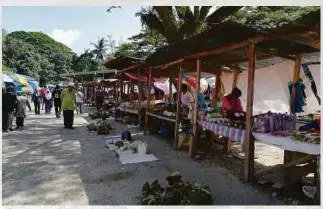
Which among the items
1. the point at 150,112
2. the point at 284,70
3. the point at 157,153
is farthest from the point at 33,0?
the point at 150,112

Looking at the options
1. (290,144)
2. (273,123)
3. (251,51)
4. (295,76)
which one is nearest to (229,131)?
(273,123)

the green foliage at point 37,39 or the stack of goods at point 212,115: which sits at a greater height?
the green foliage at point 37,39

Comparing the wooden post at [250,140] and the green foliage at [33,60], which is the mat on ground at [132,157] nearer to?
the wooden post at [250,140]

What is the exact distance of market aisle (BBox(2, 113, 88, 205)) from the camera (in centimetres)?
459

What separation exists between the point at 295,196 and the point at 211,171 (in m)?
1.69

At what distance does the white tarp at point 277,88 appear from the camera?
24.1 feet

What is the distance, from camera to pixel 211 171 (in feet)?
19.3

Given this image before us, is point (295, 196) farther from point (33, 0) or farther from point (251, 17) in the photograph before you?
point (251, 17)

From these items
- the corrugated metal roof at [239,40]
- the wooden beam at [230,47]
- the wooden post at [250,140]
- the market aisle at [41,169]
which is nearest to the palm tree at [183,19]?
the corrugated metal roof at [239,40]

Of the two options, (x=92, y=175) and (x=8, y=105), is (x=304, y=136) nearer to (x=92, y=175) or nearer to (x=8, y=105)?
(x=92, y=175)

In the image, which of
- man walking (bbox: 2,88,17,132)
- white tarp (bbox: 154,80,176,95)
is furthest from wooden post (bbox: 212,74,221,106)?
man walking (bbox: 2,88,17,132)

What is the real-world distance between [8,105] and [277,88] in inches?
321

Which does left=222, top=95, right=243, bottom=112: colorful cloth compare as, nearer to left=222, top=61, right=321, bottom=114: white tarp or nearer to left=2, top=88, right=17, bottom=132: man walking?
left=222, top=61, right=321, bottom=114: white tarp

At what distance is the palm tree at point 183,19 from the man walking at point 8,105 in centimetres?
528
